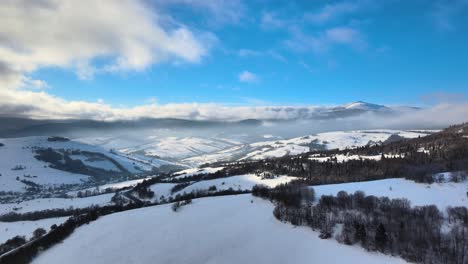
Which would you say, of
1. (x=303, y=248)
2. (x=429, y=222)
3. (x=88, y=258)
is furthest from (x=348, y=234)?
(x=88, y=258)

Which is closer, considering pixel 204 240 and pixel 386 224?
pixel 386 224

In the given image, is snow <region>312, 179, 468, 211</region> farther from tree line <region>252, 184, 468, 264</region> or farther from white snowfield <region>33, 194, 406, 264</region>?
white snowfield <region>33, 194, 406, 264</region>

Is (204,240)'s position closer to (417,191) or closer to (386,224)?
(386,224)

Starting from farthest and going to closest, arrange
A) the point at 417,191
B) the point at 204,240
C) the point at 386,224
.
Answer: the point at 417,191
the point at 204,240
the point at 386,224

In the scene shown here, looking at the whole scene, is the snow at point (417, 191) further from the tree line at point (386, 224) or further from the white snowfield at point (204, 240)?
the white snowfield at point (204, 240)

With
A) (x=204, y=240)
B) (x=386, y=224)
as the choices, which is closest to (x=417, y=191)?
(x=386, y=224)

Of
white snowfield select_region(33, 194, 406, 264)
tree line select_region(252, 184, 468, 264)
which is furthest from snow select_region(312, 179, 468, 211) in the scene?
white snowfield select_region(33, 194, 406, 264)

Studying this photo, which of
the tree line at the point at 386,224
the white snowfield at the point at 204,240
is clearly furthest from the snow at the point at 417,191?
the white snowfield at the point at 204,240
